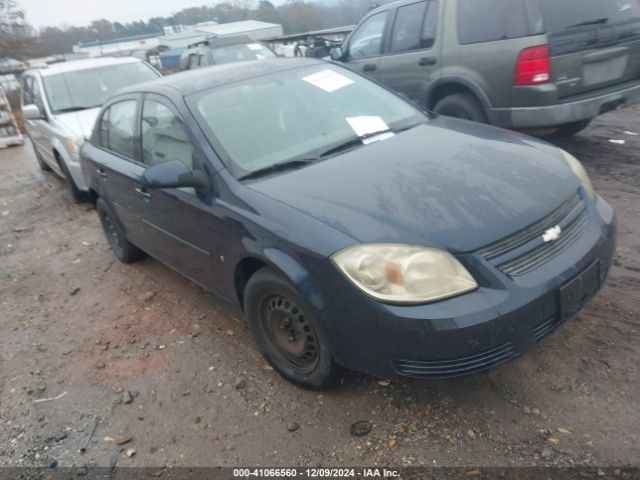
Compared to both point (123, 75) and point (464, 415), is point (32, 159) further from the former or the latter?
point (464, 415)

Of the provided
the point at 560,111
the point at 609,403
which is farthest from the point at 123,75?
the point at 609,403

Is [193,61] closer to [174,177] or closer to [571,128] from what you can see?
[571,128]

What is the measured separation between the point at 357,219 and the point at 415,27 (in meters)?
Result: 4.48

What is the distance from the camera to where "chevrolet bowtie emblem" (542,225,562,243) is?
235cm

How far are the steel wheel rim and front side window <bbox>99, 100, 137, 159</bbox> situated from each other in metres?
1.84

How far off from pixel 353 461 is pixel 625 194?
145 inches

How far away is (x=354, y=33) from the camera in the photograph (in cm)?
706

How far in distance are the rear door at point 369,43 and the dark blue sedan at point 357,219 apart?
3.00 m

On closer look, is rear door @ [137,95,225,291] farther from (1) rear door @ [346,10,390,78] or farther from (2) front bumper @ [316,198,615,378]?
(1) rear door @ [346,10,390,78]

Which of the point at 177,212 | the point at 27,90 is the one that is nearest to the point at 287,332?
the point at 177,212

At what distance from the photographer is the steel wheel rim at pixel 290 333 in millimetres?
2635

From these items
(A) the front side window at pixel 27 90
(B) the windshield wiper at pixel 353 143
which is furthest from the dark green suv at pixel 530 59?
(A) the front side window at pixel 27 90

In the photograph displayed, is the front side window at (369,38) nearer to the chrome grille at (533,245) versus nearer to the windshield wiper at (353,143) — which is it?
the windshield wiper at (353,143)

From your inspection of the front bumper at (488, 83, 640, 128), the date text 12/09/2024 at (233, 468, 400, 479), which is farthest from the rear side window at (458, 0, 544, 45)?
the date text 12/09/2024 at (233, 468, 400, 479)
